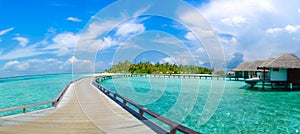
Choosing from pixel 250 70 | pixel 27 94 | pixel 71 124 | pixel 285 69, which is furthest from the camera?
pixel 250 70

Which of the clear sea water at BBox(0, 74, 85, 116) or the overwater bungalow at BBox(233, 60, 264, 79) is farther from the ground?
the overwater bungalow at BBox(233, 60, 264, 79)

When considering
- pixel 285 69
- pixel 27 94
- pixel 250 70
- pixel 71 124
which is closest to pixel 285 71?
pixel 285 69

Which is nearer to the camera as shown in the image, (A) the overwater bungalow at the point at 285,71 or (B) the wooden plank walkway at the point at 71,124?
(B) the wooden plank walkway at the point at 71,124

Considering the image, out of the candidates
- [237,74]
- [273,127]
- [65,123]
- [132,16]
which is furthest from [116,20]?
[237,74]

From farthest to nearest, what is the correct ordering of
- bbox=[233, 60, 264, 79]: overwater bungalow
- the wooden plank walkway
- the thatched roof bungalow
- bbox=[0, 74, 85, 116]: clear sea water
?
bbox=[233, 60, 264, 79]: overwater bungalow
the thatched roof bungalow
bbox=[0, 74, 85, 116]: clear sea water
the wooden plank walkway

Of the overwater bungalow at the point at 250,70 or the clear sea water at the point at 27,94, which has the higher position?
the overwater bungalow at the point at 250,70

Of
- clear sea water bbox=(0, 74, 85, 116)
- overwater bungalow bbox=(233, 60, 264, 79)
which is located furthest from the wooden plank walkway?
overwater bungalow bbox=(233, 60, 264, 79)

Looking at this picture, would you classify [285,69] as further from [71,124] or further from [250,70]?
[71,124]

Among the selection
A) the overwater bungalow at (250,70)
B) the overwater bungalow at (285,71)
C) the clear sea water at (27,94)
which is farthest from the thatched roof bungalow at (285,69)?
the clear sea water at (27,94)

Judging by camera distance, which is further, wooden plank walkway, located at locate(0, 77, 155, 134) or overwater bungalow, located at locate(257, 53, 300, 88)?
overwater bungalow, located at locate(257, 53, 300, 88)

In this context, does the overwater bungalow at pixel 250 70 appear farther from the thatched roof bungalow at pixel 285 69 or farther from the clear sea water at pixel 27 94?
the clear sea water at pixel 27 94

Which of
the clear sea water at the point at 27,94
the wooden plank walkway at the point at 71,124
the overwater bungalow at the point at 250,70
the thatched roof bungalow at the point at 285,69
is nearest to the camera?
the wooden plank walkway at the point at 71,124

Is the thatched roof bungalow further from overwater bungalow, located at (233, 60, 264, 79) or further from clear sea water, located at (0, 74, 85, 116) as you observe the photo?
clear sea water, located at (0, 74, 85, 116)

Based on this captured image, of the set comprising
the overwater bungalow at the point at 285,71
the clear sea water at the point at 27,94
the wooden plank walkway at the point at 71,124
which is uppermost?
the overwater bungalow at the point at 285,71
